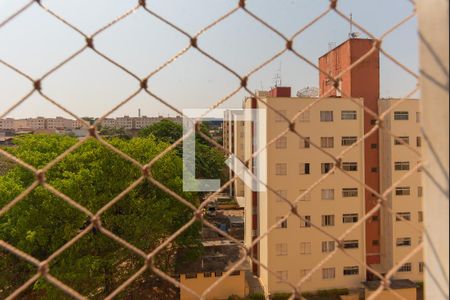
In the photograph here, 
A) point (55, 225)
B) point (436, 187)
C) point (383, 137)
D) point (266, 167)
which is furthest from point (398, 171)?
point (436, 187)

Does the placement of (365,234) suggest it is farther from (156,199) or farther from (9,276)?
(9,276)

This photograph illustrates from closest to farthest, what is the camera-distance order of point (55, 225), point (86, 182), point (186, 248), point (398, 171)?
point (55, 225)
point (86, 182)
point (186, 248)
point (398, 171)

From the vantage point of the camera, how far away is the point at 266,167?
7.04 m

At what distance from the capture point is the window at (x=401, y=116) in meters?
7.39

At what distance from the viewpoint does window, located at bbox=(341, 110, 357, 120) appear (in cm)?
742

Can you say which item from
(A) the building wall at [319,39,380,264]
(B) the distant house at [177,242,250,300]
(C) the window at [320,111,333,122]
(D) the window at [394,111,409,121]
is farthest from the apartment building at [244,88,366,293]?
(D) the window at [394,111,409,121]

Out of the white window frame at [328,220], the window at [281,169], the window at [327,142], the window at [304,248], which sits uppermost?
the window at [327,142]

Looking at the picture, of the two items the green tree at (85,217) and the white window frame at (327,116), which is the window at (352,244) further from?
the green tree at (85,217)

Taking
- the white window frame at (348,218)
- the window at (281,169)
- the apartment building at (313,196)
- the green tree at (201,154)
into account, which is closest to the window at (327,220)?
the apartment building at (313,196)

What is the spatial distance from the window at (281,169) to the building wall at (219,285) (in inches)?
76.8

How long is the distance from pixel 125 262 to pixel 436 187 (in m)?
5.35

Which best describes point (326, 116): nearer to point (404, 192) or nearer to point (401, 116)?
point (401, 116)

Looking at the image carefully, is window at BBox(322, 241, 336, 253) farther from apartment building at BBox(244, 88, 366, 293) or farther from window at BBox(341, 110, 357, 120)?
window at BBox(341, 110, 357, 120)

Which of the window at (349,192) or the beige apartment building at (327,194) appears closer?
the beige apartment building at (327,194)
